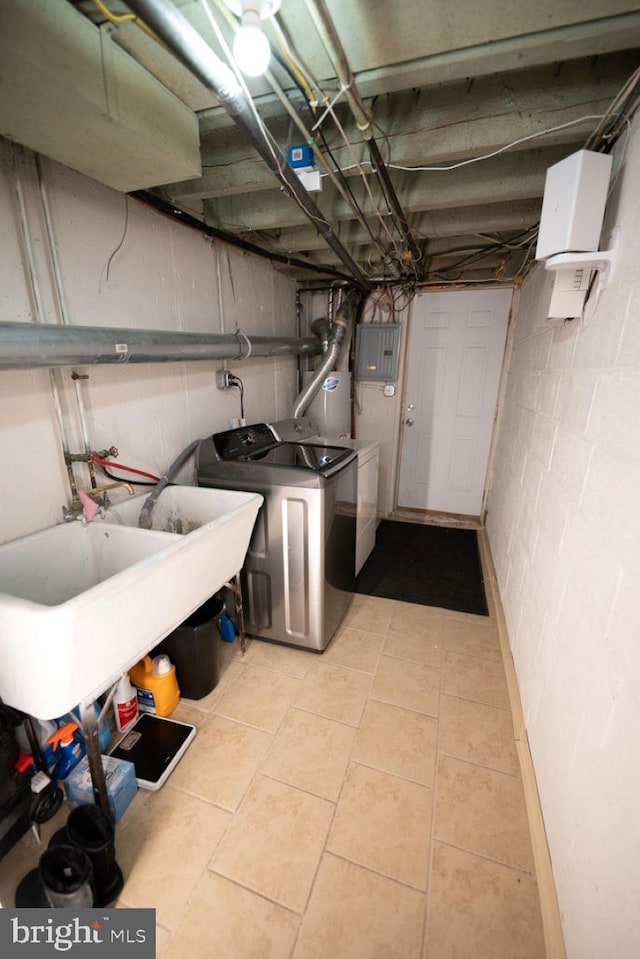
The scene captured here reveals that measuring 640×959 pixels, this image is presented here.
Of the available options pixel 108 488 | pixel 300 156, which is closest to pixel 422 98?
pixel 300 156

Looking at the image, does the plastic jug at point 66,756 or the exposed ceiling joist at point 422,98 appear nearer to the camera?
the exposed ceiling joist at point 422,98

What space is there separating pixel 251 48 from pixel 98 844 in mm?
1890

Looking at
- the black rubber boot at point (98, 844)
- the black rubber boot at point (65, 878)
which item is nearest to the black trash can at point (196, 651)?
the black rubber boot at point (98, 844)

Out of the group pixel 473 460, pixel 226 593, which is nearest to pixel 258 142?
pixel 226 593

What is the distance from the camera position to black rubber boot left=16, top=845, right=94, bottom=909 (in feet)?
3.01

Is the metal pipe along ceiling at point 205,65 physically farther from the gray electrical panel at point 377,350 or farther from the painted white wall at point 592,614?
the gray electrical panel at point 377,350

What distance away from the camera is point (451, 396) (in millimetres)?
3588

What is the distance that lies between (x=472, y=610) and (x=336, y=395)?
1.91 m

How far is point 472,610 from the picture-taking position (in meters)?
2.42

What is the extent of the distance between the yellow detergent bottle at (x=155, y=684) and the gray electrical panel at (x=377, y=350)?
2.84 metres

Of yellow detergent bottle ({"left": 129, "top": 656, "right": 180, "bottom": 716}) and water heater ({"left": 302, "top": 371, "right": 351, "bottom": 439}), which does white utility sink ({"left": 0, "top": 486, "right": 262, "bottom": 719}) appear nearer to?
yellow detergent bottle ({"left": 129, "top": 656, "right": 180, "bottom": 716})

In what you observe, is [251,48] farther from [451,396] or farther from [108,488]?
[451,396]

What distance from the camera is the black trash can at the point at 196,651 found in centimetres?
168

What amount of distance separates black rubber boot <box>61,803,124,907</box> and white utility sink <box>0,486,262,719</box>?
0.35 m
